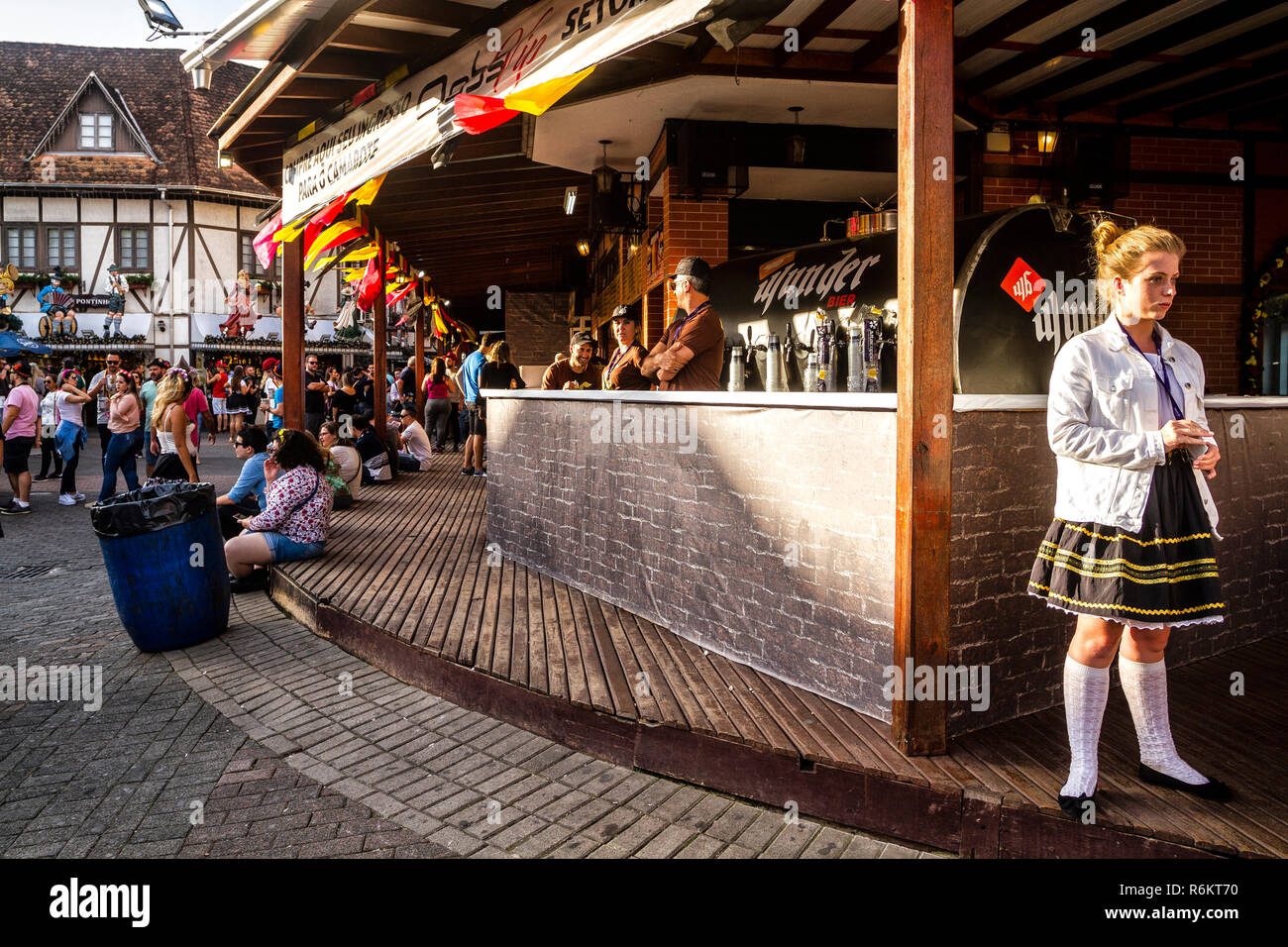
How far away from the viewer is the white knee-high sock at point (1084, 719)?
268 centimetres

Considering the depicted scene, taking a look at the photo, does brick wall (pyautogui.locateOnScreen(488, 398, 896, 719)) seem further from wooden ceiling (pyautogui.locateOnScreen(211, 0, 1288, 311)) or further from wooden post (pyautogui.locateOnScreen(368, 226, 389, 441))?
wooden post (pyautogui.locateOnScreen(368, 226, 389, 441))

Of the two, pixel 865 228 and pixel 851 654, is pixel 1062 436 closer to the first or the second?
pixel 851 654

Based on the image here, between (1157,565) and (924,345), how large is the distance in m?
1.01

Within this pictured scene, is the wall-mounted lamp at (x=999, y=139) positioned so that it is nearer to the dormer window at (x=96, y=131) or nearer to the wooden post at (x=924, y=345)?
the wooden post at (x=924, y=345)

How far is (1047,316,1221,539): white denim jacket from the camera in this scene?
2574mm

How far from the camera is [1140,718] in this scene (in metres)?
2.82

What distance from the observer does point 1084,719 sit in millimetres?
2721

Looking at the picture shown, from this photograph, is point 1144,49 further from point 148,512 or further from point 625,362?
point 148,512

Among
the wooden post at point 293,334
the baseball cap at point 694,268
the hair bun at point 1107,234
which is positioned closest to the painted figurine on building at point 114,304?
the wooden post at point 293,334

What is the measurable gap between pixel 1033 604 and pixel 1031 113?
5.79 meters

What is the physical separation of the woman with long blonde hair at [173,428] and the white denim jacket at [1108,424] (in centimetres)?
792

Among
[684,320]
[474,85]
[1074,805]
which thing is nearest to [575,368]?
[684,320]

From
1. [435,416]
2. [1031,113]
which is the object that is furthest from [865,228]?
[435,416]

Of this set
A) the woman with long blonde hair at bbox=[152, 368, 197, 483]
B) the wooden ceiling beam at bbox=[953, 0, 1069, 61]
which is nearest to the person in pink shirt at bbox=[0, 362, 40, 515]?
the woman with long blonde hair at bbox=[152, 368, 197, 483]
